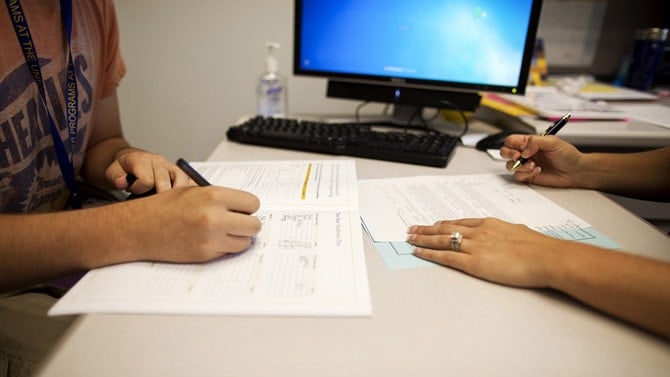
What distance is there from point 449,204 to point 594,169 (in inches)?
13.1

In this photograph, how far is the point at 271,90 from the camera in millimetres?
1242

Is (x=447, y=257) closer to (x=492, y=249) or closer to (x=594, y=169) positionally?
(x=492, y=249)

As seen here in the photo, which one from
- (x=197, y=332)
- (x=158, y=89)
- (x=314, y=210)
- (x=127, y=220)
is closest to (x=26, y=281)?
(x=127, y=220)

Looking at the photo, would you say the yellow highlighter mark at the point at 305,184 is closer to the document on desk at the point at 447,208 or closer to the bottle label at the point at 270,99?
the document on desk at the point at 447,208

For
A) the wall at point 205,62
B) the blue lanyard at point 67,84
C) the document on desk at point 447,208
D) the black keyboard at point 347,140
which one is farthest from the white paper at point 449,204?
the wall at point 205,62

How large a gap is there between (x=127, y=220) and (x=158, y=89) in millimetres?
1098

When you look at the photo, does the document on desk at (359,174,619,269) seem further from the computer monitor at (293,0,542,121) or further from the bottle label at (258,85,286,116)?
the bottle label at (258,85,286,116)

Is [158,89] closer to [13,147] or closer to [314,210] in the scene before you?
[13,147]

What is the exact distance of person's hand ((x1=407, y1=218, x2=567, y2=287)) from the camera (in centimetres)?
47

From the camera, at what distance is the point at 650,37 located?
4.32 ft

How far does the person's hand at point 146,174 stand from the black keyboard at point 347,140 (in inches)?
12.4

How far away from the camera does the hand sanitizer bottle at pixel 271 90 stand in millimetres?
1212

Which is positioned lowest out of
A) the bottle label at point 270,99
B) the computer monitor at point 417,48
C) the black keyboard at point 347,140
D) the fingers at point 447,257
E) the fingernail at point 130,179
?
the fingers at point 447,257

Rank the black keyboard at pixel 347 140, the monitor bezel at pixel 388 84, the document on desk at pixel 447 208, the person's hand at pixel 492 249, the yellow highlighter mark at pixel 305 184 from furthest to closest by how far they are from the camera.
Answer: the monitor bezel at pixel 388 84, the black keyboard at pixel 347 140, the yellow highlighter mark at pixel 305 184, the document on desk at pixel 447 208, the person's hand at pixel 492 249
